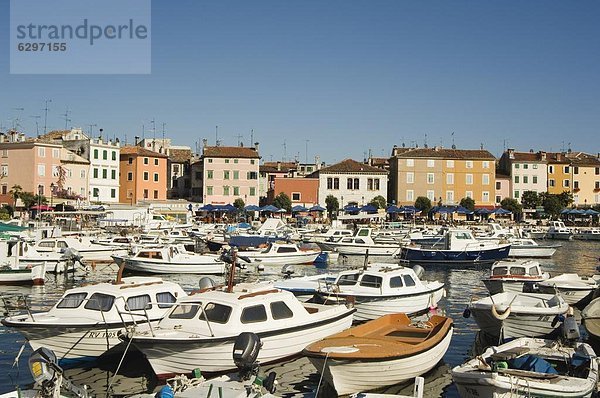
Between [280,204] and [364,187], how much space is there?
38.6ft

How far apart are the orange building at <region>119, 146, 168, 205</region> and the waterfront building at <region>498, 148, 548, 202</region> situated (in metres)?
50.2

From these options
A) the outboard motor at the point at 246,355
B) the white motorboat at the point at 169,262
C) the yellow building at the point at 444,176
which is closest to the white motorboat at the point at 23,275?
the white motorboat at the point at 169,262

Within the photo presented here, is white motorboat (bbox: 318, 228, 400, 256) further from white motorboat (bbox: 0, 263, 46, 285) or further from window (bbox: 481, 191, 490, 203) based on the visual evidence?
window (bbox: 481, 191, 490, 203)

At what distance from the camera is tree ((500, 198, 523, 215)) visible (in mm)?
93312

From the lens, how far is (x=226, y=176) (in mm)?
92500

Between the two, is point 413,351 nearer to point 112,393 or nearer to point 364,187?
point 112,393

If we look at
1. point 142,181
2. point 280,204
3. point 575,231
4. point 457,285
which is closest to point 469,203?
point 575,231

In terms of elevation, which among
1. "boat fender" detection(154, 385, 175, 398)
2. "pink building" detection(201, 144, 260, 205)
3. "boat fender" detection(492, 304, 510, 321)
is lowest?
"boat fender" detection(154, 385, 175, 398)

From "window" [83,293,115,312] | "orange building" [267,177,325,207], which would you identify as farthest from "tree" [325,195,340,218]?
"window" [83,293,115,312]

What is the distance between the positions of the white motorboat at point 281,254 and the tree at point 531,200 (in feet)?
193

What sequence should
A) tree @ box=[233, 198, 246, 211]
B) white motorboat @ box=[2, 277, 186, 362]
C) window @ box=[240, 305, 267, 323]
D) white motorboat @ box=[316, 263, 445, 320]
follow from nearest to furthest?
window @ box=[240, 305, 267, 323]
white motorboat @ box=[2, 277, 186, 362]
white motorboat @ box=[316, 263, 445, 320]
tree @ box=[233, 198, 246, 211]

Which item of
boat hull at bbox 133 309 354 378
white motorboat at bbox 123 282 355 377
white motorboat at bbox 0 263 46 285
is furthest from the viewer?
white motorboat at bbox 0 263 46 285

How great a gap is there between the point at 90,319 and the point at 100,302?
628 millimetres

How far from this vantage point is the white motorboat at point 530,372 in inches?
509
